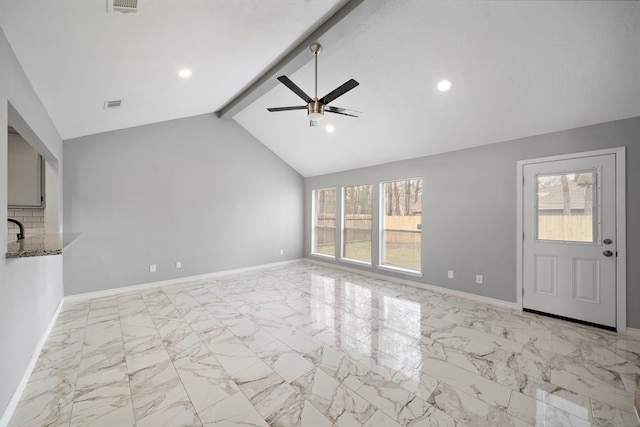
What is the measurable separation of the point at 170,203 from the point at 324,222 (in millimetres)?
3568

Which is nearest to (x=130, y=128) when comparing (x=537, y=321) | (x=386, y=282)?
(x=386, y=282)

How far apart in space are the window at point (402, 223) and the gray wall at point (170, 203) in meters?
2.60

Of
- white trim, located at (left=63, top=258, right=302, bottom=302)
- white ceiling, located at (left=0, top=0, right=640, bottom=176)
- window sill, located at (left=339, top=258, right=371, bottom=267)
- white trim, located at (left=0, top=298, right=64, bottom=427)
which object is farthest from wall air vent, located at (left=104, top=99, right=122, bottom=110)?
window sill, located at (left=339, top=258, right=371, bottom=267)

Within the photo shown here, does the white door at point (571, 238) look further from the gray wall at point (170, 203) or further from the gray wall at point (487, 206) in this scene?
the gray wall at point (170, 203)

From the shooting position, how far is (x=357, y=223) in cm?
621

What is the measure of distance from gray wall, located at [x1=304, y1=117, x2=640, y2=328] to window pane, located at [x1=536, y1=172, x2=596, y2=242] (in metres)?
0.30

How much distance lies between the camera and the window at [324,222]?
22.1ft

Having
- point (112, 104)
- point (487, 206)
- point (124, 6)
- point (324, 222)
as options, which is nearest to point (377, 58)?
point (124, 6)

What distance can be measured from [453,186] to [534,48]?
2.18 metres

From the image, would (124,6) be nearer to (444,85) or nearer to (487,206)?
(444,85)

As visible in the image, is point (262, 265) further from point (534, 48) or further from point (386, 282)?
point (534, 48)

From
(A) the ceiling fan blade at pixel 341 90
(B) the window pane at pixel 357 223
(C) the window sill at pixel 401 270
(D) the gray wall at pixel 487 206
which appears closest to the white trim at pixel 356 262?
(B) the window pane at pixel 357 223

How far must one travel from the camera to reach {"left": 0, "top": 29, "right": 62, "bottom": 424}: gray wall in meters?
1.70

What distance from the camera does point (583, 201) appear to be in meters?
3.30
